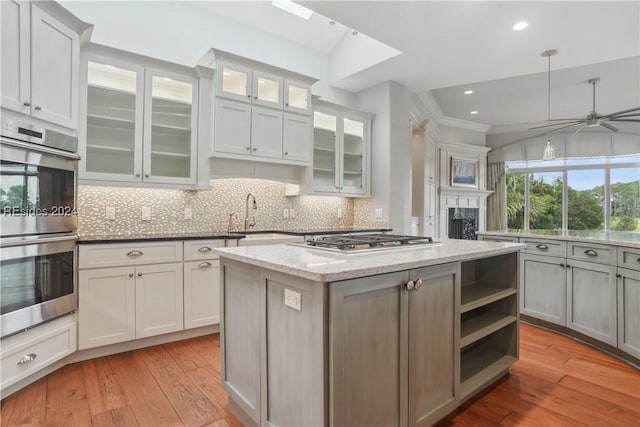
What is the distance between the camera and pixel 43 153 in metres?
2.24

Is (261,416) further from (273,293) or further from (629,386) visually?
(629,386)

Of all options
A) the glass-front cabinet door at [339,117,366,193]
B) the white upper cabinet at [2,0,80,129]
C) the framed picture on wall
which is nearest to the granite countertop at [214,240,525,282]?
the white upper cabinet at [2,0,80,129]

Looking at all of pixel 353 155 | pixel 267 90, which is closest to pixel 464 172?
pixel 353 155

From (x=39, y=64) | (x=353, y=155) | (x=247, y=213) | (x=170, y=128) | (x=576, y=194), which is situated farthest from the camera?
(x=576, y=194)

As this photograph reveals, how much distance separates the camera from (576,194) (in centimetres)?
701

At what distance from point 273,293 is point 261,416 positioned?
0.61m

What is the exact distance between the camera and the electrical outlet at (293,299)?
4.54ft

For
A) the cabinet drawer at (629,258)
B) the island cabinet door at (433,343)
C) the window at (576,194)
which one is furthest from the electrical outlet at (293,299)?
the window at (576,194)

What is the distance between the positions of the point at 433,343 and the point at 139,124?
9.57ft

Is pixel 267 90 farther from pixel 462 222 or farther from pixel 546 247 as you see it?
pixel 462 222

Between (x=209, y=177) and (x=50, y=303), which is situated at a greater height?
(x=209, y=177)

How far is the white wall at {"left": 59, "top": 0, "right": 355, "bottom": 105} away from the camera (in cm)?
307

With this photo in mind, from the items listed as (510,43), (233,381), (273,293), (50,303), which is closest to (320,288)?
(273,293)

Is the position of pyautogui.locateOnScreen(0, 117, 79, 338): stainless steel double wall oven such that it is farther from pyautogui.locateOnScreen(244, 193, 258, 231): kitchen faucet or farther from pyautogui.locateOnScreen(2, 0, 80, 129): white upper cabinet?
pyautogui.locateOnScreen(244, 193, 258, 231): kitchen faucet
